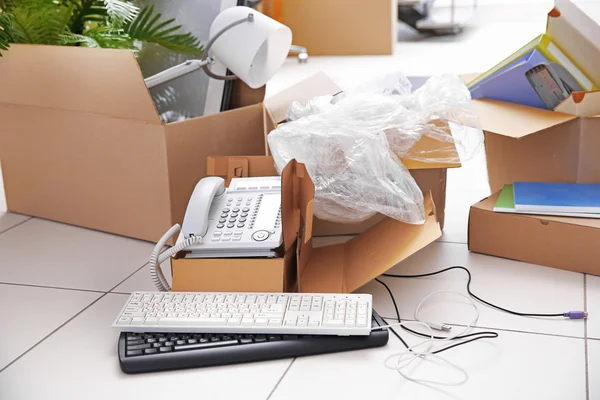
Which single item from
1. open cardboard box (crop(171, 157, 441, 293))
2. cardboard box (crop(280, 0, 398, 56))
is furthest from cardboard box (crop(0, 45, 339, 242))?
cardboard box (crop(280, 0, 398, 56))

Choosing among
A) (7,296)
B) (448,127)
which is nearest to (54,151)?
(7,296)

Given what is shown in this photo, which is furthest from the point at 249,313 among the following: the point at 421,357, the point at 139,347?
the point at 421,357

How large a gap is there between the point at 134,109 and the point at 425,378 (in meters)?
0.88

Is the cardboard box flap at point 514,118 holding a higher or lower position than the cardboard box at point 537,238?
higher

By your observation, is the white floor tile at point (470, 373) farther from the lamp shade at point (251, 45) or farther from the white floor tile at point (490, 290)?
the lamp shade at point (251, 45)

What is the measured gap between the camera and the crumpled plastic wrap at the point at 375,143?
1.44 m

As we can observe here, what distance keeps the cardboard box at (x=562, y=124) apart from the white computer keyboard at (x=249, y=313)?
23.4 inches

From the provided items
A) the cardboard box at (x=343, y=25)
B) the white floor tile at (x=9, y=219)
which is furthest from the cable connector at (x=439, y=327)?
the cardboard box at (x=343, y=25)

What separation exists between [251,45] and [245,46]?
0.02 metres

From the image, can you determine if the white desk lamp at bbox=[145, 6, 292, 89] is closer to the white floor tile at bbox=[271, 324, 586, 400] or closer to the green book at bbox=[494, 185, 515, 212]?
the green book at bbox=[494, 185, 515, 212]

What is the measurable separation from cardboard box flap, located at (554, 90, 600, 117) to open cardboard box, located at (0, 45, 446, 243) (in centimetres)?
32

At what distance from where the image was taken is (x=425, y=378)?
1097 mm

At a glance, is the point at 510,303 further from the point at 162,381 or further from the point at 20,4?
the point at 20,4

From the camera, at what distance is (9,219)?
74.3 inches
